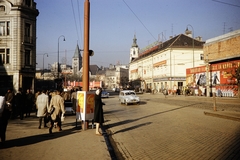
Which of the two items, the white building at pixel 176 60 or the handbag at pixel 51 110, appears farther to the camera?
the white building at pixel 176 60

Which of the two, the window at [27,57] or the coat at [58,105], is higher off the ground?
the window at [27,57]

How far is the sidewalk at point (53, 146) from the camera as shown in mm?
6145

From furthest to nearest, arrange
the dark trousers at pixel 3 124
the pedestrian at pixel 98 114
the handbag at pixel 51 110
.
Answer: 1. the handbag at pixel 51 110
2. the pedestrian at pixel 98 114
3. the dark trousers at pixel 3 124

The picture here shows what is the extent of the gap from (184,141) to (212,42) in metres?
31.1

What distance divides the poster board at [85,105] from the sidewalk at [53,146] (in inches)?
41.2

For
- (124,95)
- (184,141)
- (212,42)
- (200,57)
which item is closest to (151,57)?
(200,57)

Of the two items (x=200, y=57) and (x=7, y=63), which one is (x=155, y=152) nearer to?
(x=7, y=63)

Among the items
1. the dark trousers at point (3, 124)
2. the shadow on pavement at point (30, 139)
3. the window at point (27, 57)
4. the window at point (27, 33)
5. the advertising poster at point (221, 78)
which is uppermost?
the window at point (27, 33)

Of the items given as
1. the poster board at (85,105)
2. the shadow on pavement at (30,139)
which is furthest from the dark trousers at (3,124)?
the poster board at (85,105)

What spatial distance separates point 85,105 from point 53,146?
127 inches

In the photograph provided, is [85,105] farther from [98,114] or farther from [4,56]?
[4,56]

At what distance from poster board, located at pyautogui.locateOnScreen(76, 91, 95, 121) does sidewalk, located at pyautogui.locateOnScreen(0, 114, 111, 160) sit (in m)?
1.05

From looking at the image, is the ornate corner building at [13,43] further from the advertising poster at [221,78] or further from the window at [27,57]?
the advertising poster at [221,78]

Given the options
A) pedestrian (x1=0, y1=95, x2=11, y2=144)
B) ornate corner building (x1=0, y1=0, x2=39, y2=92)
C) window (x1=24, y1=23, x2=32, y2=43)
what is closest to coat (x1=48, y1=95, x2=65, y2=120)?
pedestrian (x1=0, y1=95, x2=11, y2=144)
